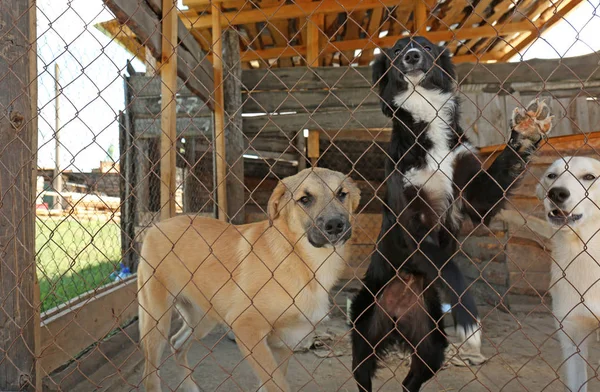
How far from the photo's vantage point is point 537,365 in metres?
3.79

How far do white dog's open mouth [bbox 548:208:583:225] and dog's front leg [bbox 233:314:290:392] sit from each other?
191 centimetres

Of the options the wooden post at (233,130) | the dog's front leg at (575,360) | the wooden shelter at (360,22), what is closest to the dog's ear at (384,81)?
the dog's front leg at (575,360)

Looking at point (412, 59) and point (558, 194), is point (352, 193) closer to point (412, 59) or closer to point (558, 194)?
point (412, 59)

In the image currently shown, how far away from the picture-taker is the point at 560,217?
9.33 ft

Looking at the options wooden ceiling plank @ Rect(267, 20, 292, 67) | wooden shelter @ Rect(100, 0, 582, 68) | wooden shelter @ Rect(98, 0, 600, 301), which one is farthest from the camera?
wooden ceiling plank @ Rect(267, 20, 292, 67)

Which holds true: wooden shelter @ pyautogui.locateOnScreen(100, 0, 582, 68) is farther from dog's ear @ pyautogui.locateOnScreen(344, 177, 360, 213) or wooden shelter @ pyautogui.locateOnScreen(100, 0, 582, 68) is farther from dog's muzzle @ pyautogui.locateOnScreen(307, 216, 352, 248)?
dog's muzzle @ pyautogui.locateOnScreen(307, 216, 352, 248)

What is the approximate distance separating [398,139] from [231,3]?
468 centimetres

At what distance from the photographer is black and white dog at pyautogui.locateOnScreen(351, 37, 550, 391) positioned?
9.32 ft

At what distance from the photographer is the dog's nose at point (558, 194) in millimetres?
2797

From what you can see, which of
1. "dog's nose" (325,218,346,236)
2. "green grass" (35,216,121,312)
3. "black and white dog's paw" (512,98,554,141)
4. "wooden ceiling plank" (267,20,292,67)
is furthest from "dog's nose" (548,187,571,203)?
"wooden ceiling plank" (267,20,292,67)

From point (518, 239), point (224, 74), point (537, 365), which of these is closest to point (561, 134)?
point (518, 239)

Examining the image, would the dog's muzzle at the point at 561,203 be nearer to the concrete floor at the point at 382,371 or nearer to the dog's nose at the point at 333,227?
the concrete floor at the point at 382,371

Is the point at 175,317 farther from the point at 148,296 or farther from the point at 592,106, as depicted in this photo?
the point at 592,106

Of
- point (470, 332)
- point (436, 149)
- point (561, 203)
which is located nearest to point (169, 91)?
point (436, 149)
